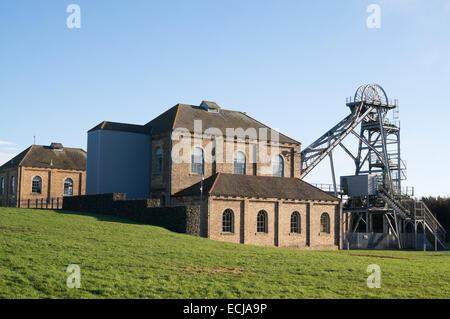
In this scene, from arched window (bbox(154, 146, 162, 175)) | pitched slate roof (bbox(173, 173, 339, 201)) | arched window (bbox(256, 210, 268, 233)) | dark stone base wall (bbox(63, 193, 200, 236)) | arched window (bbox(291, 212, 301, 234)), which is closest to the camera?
dark stone base wall (bbox(63, 193, 200, 236))

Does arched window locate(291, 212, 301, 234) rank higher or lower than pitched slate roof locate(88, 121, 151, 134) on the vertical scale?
lower

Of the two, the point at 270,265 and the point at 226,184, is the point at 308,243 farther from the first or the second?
the point at 270,265

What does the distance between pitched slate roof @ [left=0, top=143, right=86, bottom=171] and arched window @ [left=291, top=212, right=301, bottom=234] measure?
90.1 feet

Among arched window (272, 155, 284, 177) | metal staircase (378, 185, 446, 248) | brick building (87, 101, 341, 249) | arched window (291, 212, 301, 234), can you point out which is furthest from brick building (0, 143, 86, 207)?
metal staircase (378, 185, 446, 248)

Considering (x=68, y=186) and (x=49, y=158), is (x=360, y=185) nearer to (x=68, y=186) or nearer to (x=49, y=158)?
(x=68, y=186)

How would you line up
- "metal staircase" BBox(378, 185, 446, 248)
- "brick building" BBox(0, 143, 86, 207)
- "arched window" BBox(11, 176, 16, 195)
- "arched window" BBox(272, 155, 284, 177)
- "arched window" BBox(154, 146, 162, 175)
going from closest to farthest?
"arched window" BBox(154, 146, 162, 175), "arched window" BBox(272, 155, 284, 177), "metal staircase" BBox(378, 185, 446, 248), "brick building" BBox(0, 143, 86, 207), "arched window" BBox(11, 176, 16, 195)

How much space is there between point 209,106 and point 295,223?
43.7 ft

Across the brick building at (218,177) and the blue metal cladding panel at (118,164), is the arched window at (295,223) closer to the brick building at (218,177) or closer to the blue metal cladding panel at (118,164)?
the brick building at (218,177)

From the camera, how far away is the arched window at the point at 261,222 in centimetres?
3900

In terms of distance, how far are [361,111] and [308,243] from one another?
19.4m

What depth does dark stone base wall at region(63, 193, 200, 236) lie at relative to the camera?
32.7 m

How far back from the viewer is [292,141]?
156 feet

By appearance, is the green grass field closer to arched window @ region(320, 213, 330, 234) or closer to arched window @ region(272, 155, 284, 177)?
arched window @ region(320, 213, 330, 234)

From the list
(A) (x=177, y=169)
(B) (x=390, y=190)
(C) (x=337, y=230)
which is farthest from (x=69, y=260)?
(B) (x=390, y=190)
